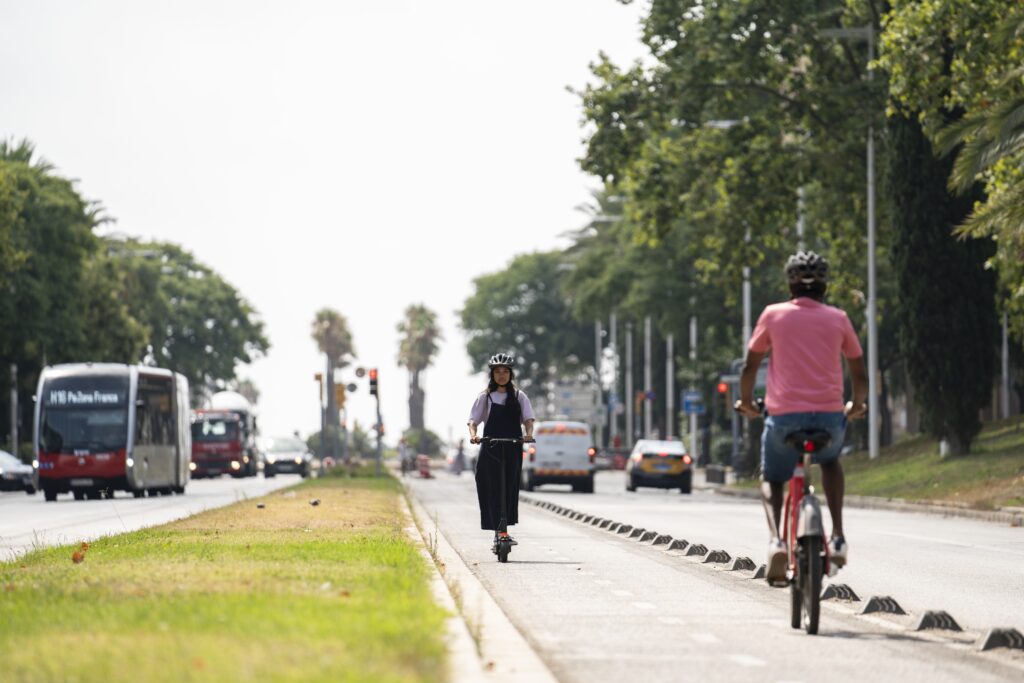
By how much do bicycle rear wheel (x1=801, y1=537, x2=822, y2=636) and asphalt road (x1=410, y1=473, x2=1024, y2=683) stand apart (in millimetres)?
124

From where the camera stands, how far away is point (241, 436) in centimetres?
8269

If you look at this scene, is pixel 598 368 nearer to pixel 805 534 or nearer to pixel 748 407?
pixel 748 407

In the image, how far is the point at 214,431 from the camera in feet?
270

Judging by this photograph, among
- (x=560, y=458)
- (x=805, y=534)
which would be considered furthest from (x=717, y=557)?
(x=560, y=458)

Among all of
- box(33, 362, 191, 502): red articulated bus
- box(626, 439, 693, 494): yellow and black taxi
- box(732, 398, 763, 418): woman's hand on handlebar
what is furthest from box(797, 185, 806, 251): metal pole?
box(732, 398, 763, 418): woman's hand on handlebar

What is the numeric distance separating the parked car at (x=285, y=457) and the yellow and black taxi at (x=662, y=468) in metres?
32.1

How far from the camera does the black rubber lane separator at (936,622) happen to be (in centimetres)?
1198

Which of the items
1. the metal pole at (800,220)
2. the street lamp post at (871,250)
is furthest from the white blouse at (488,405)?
the metal pole at (800,220)

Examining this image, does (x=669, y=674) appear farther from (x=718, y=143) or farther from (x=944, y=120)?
(x=718, y=143)

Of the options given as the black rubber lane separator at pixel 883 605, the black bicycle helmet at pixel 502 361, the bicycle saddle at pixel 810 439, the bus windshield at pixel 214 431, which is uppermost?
the bus windshield at pixel 214 431

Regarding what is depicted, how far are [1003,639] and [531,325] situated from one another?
112937 mm

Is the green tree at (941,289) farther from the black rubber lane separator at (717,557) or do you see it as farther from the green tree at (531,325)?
the green tree at (531,325)

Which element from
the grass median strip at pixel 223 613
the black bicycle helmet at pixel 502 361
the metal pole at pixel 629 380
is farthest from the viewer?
the metal pole at pixel 629 380

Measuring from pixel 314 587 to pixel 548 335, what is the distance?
111 m
